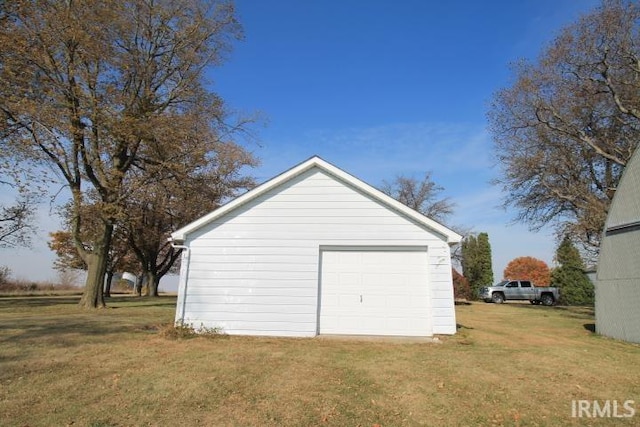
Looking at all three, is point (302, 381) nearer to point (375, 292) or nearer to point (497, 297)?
point (375, 292)

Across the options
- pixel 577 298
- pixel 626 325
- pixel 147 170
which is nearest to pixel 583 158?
pixel 577 298

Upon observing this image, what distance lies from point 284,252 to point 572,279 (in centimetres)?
2767

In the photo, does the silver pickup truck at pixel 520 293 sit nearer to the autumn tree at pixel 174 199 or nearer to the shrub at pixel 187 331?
the autumn tree at pixel 174 199

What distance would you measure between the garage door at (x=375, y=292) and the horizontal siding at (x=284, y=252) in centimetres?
29

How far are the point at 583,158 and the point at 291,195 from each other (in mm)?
18984

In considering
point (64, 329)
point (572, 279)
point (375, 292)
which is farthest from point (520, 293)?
point (64, 329)

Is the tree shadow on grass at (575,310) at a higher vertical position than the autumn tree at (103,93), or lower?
lower

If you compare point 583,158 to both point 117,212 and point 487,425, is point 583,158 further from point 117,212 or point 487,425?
point 117,212

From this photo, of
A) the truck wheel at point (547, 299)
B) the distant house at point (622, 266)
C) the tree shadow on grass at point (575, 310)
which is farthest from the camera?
the truck wheel at point (547, 299)

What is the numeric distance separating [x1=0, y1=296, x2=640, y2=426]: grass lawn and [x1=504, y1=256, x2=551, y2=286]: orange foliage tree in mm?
68048

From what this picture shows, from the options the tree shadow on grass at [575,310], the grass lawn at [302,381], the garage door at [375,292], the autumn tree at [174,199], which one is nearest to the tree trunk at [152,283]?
the autumn tree at [174,199]

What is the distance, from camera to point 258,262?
10430 mm

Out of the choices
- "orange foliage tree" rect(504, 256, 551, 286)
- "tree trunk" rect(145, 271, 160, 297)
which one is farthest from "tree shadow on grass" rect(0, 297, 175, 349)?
"orange foliage tree" rect(504, 256, 551, 286)

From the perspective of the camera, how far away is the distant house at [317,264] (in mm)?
10133
